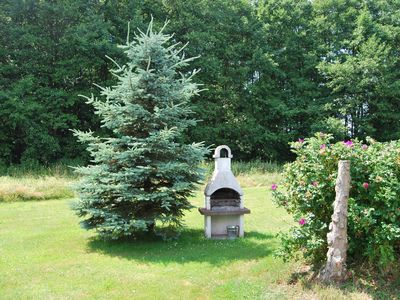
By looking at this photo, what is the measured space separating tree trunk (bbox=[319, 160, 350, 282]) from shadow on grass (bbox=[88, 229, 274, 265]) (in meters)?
1.74

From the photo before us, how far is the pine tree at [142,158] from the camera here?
7203 mm

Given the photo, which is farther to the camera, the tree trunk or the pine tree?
the pine tree

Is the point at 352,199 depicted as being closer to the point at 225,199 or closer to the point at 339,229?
the point at 339,229

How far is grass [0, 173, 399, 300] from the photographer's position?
502 cm

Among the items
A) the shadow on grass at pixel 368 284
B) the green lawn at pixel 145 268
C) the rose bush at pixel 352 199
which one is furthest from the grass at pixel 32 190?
the shadow on grass at pixel 368 284

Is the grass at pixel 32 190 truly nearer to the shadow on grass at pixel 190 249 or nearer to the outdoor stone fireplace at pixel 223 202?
the shadow on grass at pixel 190 249

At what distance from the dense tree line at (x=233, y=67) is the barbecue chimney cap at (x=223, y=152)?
1417 centimetres

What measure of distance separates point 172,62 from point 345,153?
430 centimetres

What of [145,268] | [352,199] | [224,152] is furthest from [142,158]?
[352,199]

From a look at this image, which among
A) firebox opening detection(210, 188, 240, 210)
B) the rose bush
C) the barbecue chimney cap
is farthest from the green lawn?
the barbecue chimney cap

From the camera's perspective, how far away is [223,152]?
8.23 metres

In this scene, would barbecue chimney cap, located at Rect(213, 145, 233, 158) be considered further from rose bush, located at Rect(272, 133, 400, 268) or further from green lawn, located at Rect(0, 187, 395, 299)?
rose bush, located at Rect(272, 133, 400, 268)

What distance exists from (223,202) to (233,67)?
63.7 ft

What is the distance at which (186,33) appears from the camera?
79.7 feet
